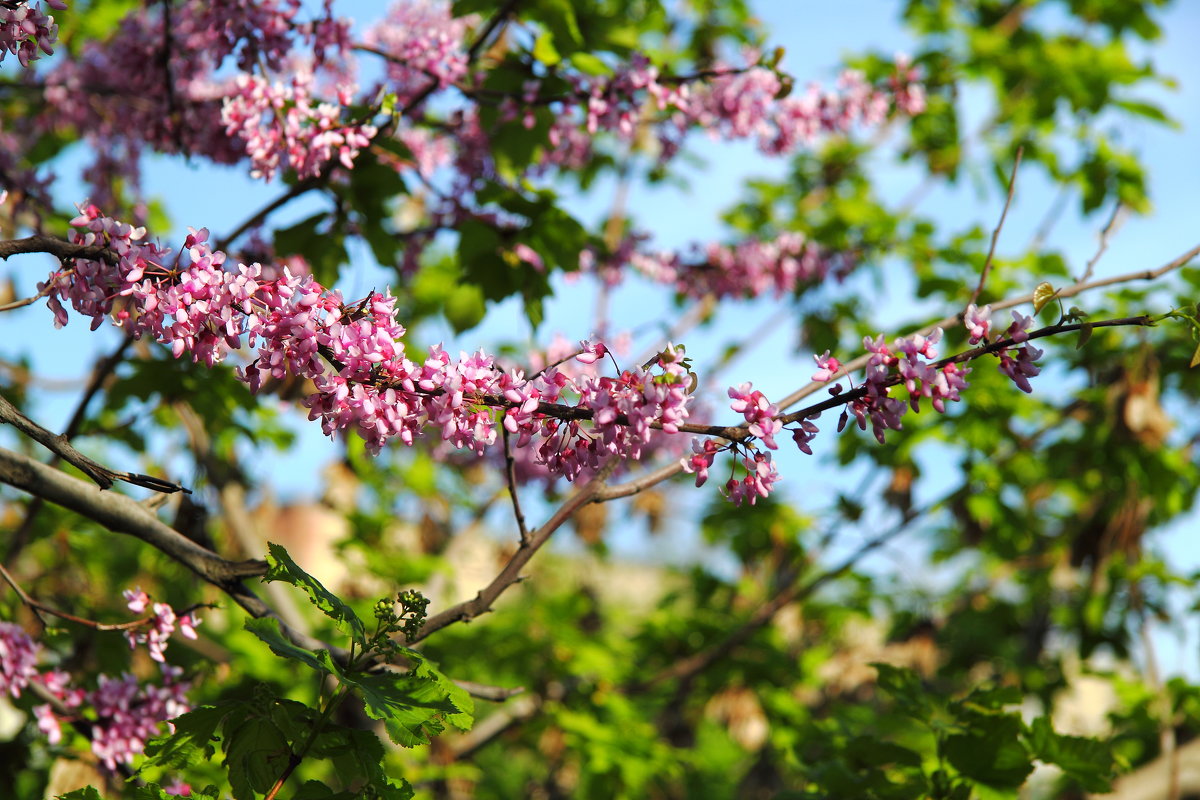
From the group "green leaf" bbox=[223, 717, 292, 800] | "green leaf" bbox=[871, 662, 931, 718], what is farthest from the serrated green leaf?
"green leaf" bbox=[871, 662, 931, 718]

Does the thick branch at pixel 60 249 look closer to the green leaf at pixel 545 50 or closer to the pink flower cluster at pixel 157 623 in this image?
the pink flower cluster at pixel 157 623

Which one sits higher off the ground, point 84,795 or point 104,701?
point 104,701

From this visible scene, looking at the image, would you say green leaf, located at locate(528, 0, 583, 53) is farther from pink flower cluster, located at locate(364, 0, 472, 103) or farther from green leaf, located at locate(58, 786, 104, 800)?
green leaf, located at locate(58, 786, 104, 800)

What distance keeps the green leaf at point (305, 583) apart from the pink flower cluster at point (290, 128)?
164cm

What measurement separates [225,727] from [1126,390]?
544cm

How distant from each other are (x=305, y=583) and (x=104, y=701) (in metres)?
1.50

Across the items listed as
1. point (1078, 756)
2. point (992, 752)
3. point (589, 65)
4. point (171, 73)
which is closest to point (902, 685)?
point (992, 752)

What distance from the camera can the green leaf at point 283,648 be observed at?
2.07 meters

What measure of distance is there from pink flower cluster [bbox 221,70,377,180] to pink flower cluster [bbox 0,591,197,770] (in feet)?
5.32

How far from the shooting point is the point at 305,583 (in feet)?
7.22

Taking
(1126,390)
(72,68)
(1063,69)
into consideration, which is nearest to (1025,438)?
(1126,390)

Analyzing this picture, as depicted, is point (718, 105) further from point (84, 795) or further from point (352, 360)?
point (84, 795)

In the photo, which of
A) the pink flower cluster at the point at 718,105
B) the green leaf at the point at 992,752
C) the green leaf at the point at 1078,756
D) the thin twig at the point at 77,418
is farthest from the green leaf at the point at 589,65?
the green leaf at the point at 1078,756

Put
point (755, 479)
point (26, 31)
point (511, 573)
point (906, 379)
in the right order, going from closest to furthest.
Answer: point (906, 379), point (755, 479), point (26, 31), point (511, 573)
